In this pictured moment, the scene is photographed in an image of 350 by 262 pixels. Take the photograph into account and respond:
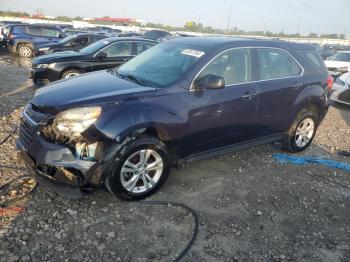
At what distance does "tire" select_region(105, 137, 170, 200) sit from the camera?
3.70 m

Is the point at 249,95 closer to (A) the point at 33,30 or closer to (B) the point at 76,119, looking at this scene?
(B) the point at 76,119

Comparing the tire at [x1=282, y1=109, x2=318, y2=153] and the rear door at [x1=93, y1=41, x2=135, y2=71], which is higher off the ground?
the rear door at [x1=93, y1=41, x2=135, y2=71]

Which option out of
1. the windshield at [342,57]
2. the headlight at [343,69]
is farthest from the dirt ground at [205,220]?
the windshield at [342,57]

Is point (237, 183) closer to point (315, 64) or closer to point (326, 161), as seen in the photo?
point (326, 161)

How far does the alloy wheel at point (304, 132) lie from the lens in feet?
19.1

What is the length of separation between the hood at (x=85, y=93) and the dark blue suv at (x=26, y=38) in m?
14.2

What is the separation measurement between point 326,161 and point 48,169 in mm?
4262

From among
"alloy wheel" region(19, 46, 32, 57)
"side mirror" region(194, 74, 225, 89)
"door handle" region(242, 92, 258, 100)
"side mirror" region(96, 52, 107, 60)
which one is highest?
"side mirror" region(194, 74, 225, 89)

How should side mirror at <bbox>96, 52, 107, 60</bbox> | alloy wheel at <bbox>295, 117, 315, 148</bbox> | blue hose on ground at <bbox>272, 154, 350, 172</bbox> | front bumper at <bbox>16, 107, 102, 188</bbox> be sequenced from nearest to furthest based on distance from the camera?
1. front bumper at <bbox>16, 107, 102, 188</bbox>
2. blue hose on ground at <bbox>272, 154, 350, 172</bbox>
3. alloy wheel at <bbox>295, 117, 315, 148</bbox>
4. side mirror at <bbox>96, 52, 107, 60</bbox>

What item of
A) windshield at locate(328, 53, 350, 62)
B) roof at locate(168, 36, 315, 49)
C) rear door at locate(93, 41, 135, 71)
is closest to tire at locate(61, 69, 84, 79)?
rear door at locate(93, 41, 135, 71)

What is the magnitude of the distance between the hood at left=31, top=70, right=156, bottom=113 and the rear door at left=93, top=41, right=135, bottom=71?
5055mm

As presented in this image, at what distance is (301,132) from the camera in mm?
5891

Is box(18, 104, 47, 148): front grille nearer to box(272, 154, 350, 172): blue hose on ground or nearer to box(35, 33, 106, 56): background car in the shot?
box(272, 154, 350, 172): blue hose on ground

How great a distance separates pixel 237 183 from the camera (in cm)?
465
